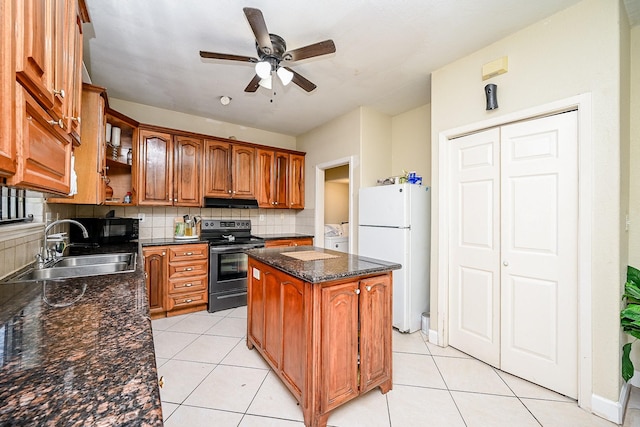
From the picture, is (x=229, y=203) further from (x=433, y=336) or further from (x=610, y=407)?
(x=610, y=407)

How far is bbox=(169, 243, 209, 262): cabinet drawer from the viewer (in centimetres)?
323

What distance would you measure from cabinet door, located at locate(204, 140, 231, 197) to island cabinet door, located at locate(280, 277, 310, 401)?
2.41 meters

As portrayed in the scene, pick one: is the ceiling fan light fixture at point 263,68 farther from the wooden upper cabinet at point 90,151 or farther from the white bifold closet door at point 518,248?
the white bifold closet door at point 518,248

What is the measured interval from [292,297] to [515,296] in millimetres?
1762

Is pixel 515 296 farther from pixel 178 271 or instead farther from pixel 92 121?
pixel 92 121

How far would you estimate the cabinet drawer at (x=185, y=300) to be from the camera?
3.21 metres

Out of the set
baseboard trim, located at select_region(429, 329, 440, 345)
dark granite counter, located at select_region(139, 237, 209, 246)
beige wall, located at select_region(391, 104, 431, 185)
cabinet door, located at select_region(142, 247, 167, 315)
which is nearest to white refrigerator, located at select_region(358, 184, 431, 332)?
baseboard trim, located at select_region(429, 329, 440, 345)

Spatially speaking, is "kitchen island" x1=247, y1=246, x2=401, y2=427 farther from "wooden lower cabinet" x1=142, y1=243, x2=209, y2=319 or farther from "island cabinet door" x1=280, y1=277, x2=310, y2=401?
"wooden lower cabinet" x1=142, y1=243, x2=209, y2=319

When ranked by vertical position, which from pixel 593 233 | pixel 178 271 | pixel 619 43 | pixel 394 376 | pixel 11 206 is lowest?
pixel 394 376

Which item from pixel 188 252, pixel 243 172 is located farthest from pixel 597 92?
pixel 188 252

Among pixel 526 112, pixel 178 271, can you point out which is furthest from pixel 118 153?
pixel 526 112

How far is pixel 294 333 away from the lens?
1.74m

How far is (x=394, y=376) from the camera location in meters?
2.09

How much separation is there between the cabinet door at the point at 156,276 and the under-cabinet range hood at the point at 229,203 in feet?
2.76
